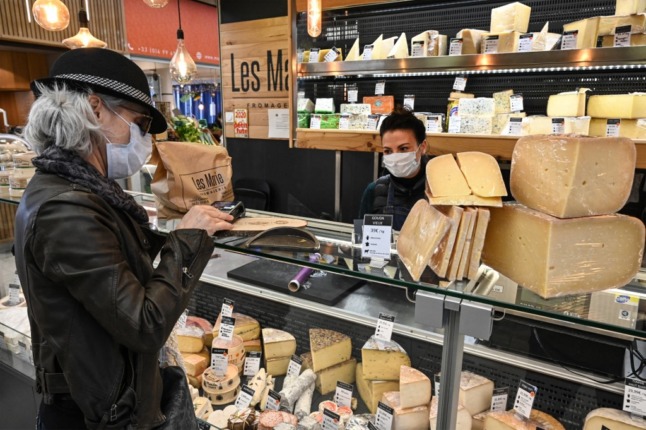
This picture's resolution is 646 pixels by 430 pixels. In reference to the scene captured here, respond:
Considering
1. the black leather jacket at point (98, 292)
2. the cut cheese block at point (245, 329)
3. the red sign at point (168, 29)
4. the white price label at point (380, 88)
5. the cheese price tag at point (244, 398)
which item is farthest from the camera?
the red sign at point (168, 29)

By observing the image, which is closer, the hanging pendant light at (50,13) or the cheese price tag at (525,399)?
the cheese price tag at (525,399)

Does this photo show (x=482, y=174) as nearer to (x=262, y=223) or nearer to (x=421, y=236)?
(x=421, y=236)

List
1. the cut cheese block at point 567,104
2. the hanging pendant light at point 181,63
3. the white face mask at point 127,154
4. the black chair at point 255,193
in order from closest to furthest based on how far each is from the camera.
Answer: the white face mask at point 127,154, the cut cheese block at point 567,104, the hanging pendant light at point 181,63, the black chair at point 255,193

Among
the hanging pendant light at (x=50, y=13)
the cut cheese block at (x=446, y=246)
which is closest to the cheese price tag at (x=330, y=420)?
the cut cheese block at (x=446, y=246)

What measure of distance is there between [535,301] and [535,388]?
2.10ft

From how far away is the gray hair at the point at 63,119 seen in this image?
102 cm

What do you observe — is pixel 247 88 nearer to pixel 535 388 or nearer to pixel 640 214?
pixel 640 214

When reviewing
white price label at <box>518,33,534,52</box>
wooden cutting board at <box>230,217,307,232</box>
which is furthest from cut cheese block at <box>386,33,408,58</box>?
wooden cutting board at <box>230,217,307,232</box>

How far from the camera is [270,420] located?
1.66 meters

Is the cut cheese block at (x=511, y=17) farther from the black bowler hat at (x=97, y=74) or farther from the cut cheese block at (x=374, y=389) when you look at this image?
the black bowler hat at (x=97, y=74)

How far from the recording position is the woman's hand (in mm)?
1249

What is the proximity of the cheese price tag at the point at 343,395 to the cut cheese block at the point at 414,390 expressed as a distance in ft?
0.76

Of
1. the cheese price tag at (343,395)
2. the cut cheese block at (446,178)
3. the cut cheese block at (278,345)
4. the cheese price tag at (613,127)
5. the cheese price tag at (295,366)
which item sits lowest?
the cheese price tag at (343,395)

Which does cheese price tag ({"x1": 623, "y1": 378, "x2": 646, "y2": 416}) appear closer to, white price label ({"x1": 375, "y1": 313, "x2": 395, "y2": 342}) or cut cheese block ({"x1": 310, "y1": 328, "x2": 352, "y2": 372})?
white price label ({"x1": 375, "y1": 313, "x2": 395, "y2": 342})
